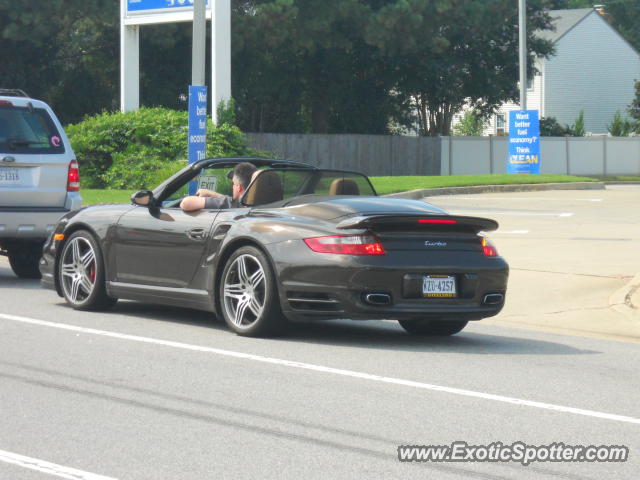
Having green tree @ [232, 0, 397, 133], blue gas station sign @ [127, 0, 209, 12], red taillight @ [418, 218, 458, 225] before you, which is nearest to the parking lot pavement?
red taillight @ [418, 218, 458, 225]

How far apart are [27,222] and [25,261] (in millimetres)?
1287

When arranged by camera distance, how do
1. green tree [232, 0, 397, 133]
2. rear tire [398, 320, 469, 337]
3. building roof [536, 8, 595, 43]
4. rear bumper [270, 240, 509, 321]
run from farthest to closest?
building roof [536, 8, 595, 43] → green tree [232, 0, 397, 133] → rear tire [398, 320, 469, 337] → rear bumper [270, 240, 509, 321]

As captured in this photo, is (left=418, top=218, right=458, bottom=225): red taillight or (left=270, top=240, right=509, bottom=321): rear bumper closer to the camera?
(left=270, top=240, right=509, bottom=321): rear bumper

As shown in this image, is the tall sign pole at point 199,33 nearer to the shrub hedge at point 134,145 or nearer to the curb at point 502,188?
the shrub hedge at point 134,145

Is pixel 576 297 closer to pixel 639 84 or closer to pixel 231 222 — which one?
pixel 231 222

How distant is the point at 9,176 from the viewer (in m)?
13.8

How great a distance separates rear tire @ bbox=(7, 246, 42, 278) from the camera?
1490 centimetres

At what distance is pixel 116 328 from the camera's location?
33.4 feet

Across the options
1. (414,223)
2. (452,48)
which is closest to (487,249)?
(414,223)

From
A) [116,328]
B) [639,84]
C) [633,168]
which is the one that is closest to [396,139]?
[633,168]

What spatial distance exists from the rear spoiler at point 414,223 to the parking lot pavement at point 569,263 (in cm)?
208

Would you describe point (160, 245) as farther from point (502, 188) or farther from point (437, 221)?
point (502, 188)

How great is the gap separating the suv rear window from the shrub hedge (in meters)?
14.3

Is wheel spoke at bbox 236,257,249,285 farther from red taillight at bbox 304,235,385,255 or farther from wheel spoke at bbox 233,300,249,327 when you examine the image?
red taillight at bbox 304,235,385,255
